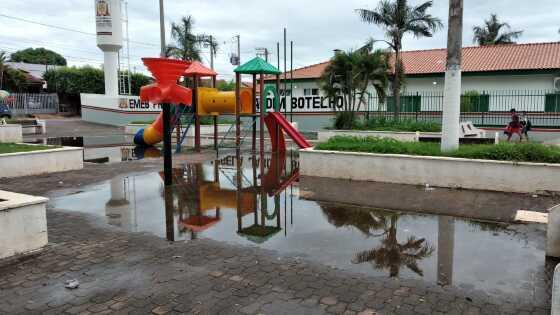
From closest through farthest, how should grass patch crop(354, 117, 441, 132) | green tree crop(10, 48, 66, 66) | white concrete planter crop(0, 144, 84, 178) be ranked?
white concrete planter crop(0, 144, 84, 178) < grass patch crop(354, 117, 441, 132) < green tree crop(10, 48, 66, 66)

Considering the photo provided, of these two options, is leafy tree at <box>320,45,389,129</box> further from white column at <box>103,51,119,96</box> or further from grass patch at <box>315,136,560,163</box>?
white column at <box>103,51,119,96</box>

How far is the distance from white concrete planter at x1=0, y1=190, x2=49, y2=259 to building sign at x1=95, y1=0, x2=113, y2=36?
3206cm

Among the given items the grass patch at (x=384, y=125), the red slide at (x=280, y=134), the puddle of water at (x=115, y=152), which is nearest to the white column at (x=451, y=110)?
the red slide at (x=280, y=134)

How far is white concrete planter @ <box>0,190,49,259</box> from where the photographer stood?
17.9ft

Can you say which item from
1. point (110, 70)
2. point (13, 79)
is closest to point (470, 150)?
point (110, 70)

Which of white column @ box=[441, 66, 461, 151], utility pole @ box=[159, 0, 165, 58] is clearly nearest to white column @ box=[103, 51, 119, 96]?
utility pole @ box=[159, 0, 165, 58]

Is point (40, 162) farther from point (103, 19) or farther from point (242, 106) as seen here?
point (103, 19)

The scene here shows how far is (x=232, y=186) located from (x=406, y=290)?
644 cm

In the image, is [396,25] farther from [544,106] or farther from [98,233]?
[98,233]

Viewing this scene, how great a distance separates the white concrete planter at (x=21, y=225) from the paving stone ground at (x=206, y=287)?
0.67ft

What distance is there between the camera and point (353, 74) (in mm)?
20984

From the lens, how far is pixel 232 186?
10.5 metres

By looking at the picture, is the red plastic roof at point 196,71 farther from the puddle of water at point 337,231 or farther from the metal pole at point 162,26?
the puddle of water at point 337,231

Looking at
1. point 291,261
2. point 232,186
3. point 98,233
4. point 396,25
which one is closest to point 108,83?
point 396,25
